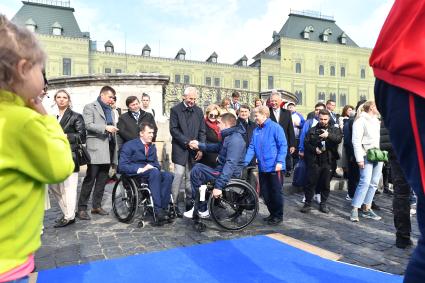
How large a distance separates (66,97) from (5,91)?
11.8 feet

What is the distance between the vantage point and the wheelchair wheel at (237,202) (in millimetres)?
4781

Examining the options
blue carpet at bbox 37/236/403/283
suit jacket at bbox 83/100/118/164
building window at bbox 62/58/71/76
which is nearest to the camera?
blue carpet at bbox 37/236/403/283

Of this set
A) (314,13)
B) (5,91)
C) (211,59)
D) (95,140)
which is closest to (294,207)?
(95,140)

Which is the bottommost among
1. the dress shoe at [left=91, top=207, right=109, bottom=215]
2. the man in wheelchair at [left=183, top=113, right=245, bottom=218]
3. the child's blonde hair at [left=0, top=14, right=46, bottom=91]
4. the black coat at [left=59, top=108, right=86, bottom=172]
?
the dress shoe at [left=91, top=207, right=109, bottom=215]

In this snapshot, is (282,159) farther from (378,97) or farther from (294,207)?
(378,97)

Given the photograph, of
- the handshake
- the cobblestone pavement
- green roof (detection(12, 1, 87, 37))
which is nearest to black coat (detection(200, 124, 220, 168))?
the handshake

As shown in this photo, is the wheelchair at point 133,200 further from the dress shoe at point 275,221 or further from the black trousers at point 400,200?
the black trousers at point 400,200

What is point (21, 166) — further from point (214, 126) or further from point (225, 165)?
point (214, 126)

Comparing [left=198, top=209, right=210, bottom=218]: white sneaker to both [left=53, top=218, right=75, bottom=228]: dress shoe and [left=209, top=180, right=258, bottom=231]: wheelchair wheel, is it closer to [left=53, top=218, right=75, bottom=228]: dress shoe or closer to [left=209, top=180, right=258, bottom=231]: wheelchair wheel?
[left=209, top=180, right=258, bottom=231]: wheelchair wheel

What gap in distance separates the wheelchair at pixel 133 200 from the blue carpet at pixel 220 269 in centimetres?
126

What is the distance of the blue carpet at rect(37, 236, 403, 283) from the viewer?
10.0ft

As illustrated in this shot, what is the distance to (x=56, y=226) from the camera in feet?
15.4

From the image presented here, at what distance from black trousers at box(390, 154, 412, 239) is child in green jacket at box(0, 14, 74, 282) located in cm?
363

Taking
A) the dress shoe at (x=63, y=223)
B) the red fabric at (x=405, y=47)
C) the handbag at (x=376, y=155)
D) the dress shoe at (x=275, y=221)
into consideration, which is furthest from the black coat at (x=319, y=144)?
the red fabric at (x=405, y=47)
